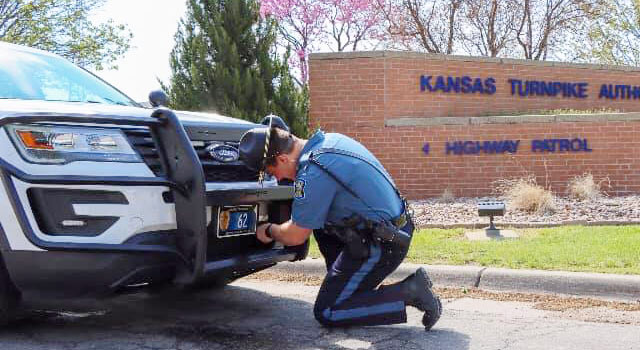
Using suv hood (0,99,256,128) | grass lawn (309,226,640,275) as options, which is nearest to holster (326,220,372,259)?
suv hood (0,99,256,128)

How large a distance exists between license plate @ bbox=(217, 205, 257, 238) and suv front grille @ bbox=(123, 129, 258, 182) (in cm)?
17

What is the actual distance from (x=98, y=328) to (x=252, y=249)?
3.24ft

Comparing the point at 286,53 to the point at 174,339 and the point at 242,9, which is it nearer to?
the point at 242,9

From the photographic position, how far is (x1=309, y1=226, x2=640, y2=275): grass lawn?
576 cm

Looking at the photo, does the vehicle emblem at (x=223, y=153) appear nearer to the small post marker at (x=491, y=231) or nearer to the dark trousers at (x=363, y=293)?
the dark trousers at (x=363, y=293)

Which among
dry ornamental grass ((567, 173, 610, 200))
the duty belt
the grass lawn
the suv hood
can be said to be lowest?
the grass lawn

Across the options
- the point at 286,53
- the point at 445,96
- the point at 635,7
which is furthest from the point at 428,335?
the point at 635,7

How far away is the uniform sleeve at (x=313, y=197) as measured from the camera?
12.6 feet

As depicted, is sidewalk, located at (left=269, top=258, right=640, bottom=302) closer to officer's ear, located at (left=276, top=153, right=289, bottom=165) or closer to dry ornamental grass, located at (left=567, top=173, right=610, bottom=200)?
officer's ear, located at (left=276, top=153, right=289, bottom=165)

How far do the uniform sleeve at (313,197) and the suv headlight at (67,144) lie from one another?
2.77 ft

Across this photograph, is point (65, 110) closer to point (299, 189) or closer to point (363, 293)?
point (299, 189)

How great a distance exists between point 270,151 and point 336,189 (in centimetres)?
40

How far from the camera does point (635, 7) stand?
25.9 meters

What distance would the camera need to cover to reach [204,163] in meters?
4.00
